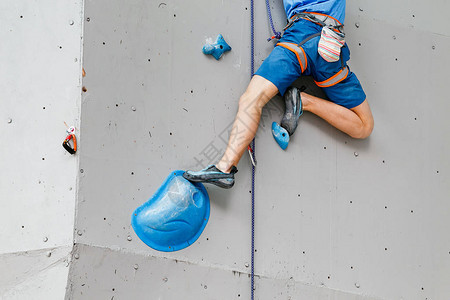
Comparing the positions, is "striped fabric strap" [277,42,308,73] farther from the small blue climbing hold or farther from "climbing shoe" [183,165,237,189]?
"climbing shoe" [183,165,237,189]

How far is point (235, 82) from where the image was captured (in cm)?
251

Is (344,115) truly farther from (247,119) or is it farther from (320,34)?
(247,119)

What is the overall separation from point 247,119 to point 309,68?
0.40 meters

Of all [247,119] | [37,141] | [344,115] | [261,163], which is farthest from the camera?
[344,115]

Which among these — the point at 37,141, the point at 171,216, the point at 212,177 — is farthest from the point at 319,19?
the point at 37,141

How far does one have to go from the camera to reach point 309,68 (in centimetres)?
254

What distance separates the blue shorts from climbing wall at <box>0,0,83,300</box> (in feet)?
2.67

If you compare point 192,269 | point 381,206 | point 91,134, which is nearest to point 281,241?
point 192,269

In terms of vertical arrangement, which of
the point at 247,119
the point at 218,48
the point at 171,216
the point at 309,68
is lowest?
the point at 171,216

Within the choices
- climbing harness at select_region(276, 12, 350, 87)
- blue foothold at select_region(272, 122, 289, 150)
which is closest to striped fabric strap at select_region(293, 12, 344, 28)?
climbing harness at select_region(276, 12, 350, 87)

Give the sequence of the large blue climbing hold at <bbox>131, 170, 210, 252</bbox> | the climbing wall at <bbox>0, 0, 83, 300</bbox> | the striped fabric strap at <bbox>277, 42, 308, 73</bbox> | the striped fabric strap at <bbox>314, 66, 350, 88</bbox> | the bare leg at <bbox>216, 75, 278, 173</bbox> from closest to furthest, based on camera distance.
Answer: the climbing wall at <bbox>0, 0, 83, 300</bbox> → the large blue climbing hold at <bbox>131, 170, 210, 252</bbox> → the bare leg at <bbox>216, 75, 278, 173</bbox> → the striped fabric strap at <bbox>277, 42, 308, 73</bbox> → the striped fabric strap at <bbox>314, 66, 350, 88</bbox>

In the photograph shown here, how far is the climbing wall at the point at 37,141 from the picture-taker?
2104 millimetres

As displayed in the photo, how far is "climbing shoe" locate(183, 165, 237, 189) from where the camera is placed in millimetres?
2268

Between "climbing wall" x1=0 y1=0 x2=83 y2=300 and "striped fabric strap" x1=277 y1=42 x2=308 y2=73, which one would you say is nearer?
"climbing wall" x1=0 y1=0 x2=83 y2=300
